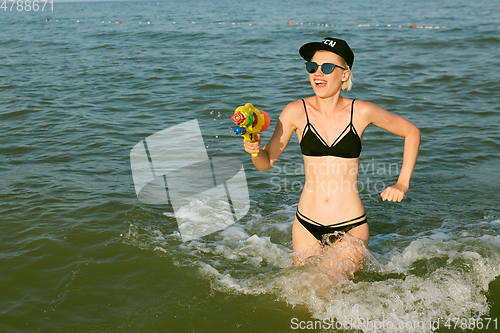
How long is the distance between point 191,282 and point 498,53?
1599 centimetres

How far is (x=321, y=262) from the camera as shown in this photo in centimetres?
440

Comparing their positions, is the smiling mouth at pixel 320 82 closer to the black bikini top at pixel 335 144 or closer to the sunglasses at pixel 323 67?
the sunglasses at pixel 323 67

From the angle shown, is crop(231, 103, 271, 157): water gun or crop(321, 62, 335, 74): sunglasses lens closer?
crop(231, 103, 271, 157): water gun

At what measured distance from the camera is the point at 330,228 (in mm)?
4234

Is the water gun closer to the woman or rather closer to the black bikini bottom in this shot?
the woman

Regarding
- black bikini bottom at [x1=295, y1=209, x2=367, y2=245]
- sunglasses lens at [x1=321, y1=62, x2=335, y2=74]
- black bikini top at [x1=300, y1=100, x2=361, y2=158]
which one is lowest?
black bikini bottom at [x1=295, y1=209, x2=367, y2=245]

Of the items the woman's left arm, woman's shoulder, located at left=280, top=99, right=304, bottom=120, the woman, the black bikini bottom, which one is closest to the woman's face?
the woman

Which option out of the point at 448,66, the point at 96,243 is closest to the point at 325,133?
the point at 96,243

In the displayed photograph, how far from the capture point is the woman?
13.3 ft

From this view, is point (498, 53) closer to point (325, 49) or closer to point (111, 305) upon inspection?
point (325, 49)

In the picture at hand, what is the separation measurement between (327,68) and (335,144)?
65 cm

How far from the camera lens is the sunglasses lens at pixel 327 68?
3.92 meters

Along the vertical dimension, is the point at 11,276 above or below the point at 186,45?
below

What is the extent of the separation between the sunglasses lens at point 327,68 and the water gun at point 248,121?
67cm
